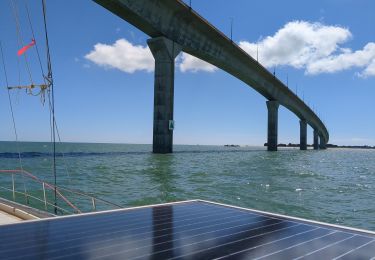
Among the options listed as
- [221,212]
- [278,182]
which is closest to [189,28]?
[278,182]

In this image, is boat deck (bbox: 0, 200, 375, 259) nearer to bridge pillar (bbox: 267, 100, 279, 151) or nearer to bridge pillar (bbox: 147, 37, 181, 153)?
bridge pillar (bbox: 147, 37, 181, 153)

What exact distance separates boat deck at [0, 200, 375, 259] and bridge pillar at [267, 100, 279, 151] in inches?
3416

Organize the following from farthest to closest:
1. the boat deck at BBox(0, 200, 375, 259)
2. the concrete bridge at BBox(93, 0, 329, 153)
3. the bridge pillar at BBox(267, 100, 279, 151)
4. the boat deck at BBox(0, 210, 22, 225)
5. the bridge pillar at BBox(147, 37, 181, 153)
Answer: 1. the bridge pillar at BBox(267, 100, 279, 151)
2. the bridge pillar at BBox(147, 37, 181, 153)
3. the concrete bridge at BBox(93, 0, 329, 153)
4. the boat deck at BBox(0, 210, 22, 225)
5. the boat deck at BBox(0, 200, 375, 259)

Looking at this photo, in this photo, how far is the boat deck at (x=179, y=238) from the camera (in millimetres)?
4059

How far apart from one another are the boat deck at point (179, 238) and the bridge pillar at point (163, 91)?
43.3 metres

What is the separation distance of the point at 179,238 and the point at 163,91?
45678 mm

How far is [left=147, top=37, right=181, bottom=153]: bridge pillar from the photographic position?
162 feet

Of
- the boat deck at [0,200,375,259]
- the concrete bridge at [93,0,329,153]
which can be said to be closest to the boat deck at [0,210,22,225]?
the boat deck at [0,200,375,259]

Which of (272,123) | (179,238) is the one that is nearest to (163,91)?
(179,238)

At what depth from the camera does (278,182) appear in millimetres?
23766

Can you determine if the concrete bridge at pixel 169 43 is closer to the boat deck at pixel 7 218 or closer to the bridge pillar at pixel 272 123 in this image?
the bridge pillar at pixel 272 123

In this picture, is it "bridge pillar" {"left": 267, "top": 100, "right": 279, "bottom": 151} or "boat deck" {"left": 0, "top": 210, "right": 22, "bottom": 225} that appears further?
"bridge pillar" {"left": 267, "top": 100, "right": 279, "bottom": 151}

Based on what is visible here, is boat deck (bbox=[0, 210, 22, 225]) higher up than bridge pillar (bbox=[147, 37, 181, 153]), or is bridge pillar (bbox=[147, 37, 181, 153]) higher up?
bridge pillar (bbox=[147, 37, 181, 153])

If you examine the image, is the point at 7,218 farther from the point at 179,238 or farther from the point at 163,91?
the point at 163,91
